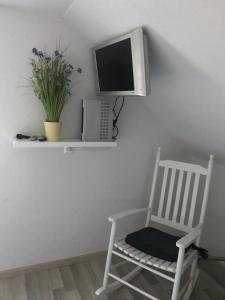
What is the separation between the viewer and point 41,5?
173 cm

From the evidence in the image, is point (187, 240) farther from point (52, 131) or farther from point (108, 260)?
point (52, 131)

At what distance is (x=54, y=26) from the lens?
1.94m

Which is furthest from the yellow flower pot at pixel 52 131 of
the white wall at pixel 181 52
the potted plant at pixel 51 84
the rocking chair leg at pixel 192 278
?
the rocking chair leg at pixel 192 278

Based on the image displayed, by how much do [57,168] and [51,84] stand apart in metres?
0.69

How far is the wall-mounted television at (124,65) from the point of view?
1.40 metres

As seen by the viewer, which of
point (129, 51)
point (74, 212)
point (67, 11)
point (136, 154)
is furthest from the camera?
point (136, 154)

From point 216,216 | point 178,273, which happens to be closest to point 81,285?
point 178,273

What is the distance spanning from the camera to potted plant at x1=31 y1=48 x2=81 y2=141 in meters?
1.82

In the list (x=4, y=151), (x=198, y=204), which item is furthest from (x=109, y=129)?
(x=198, y=204)

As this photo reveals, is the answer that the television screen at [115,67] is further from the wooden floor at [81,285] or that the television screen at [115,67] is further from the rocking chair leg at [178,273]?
the wooden floor at [81,285]

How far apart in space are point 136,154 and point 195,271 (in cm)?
108

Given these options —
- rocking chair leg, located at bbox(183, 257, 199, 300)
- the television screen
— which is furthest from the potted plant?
rocking chair leg, located at bbox(183, 257, 199, 300)

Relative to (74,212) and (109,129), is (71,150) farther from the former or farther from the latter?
(74,212)

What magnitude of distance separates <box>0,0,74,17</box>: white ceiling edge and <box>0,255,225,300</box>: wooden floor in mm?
2022
